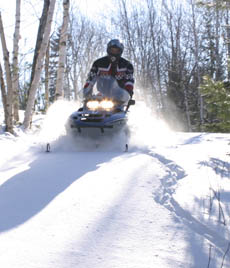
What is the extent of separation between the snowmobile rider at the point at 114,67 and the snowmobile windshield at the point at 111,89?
17 centimetres

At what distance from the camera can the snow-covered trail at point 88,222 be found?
5.38 feet

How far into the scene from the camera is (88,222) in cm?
213

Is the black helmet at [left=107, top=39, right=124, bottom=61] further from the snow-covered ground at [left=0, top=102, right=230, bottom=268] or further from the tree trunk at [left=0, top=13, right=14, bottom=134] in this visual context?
the tree trunk at [left=0, top=13, right=14, bottom=134]

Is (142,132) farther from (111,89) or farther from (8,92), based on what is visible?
(8,92)

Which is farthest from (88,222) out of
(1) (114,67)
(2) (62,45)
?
(2) (62,45)

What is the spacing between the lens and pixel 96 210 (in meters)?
2.36

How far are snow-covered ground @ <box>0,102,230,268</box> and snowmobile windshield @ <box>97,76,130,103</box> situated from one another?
1.57 metres

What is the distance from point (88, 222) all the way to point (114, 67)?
448 centimetres

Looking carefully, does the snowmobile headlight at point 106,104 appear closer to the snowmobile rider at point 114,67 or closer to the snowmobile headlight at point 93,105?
the snowmobile headlight at point 93,105

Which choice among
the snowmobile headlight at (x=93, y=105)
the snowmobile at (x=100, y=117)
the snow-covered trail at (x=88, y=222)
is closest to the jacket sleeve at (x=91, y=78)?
the snowmobile at (x=100, y=117)

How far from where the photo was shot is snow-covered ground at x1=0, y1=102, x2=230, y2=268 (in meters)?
1.67

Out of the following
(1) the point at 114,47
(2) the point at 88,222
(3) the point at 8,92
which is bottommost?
(2) the point at 88,222

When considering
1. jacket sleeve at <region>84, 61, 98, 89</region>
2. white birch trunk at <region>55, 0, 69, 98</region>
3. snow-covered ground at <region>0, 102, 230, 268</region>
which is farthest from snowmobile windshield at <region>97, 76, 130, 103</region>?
white birch trunk at <region>55, 0, 69, 98</region>

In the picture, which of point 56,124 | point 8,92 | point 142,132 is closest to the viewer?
point 142,132
